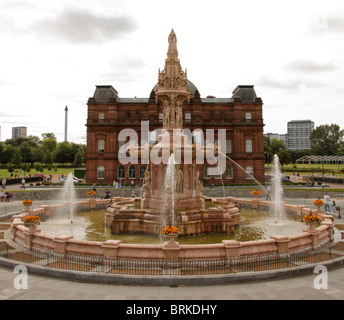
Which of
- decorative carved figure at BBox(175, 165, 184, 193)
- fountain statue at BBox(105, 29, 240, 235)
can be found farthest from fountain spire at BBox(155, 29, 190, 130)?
decorative carved figure at BBox(175, 165, 184, 193)

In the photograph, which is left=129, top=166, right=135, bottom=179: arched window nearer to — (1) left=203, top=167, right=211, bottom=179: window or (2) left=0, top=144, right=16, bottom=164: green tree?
(1) left=203, top=167, right=211, bottom=179: window

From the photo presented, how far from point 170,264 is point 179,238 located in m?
4.64

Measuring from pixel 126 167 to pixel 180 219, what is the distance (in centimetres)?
3899

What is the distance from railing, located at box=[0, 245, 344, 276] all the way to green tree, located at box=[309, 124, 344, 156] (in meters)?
A: 111

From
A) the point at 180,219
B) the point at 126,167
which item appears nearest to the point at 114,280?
the point at 180,219

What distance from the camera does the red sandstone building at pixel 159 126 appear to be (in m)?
53.4

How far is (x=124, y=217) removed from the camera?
16.3m

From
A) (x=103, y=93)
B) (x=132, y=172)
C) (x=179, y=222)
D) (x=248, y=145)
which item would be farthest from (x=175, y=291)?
(x=103, y=93)

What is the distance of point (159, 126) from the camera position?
53656 millimetres

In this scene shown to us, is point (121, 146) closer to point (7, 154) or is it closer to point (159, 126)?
point (159, 126)

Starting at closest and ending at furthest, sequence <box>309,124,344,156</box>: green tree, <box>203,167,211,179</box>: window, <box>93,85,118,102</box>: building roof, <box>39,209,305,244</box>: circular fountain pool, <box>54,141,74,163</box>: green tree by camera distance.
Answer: <box>39,209,305,244</box>: circular fountain pool → <box>203,167,211,179</box>: window → <box>93,85,118,102</box>: building roof → <box>309,124,344,156</box>: green tree → <box>54,141,74,163</box>: green tree

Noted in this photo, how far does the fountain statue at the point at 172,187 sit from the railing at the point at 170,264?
4.52 meters

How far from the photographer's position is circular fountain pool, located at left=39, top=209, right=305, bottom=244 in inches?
595
